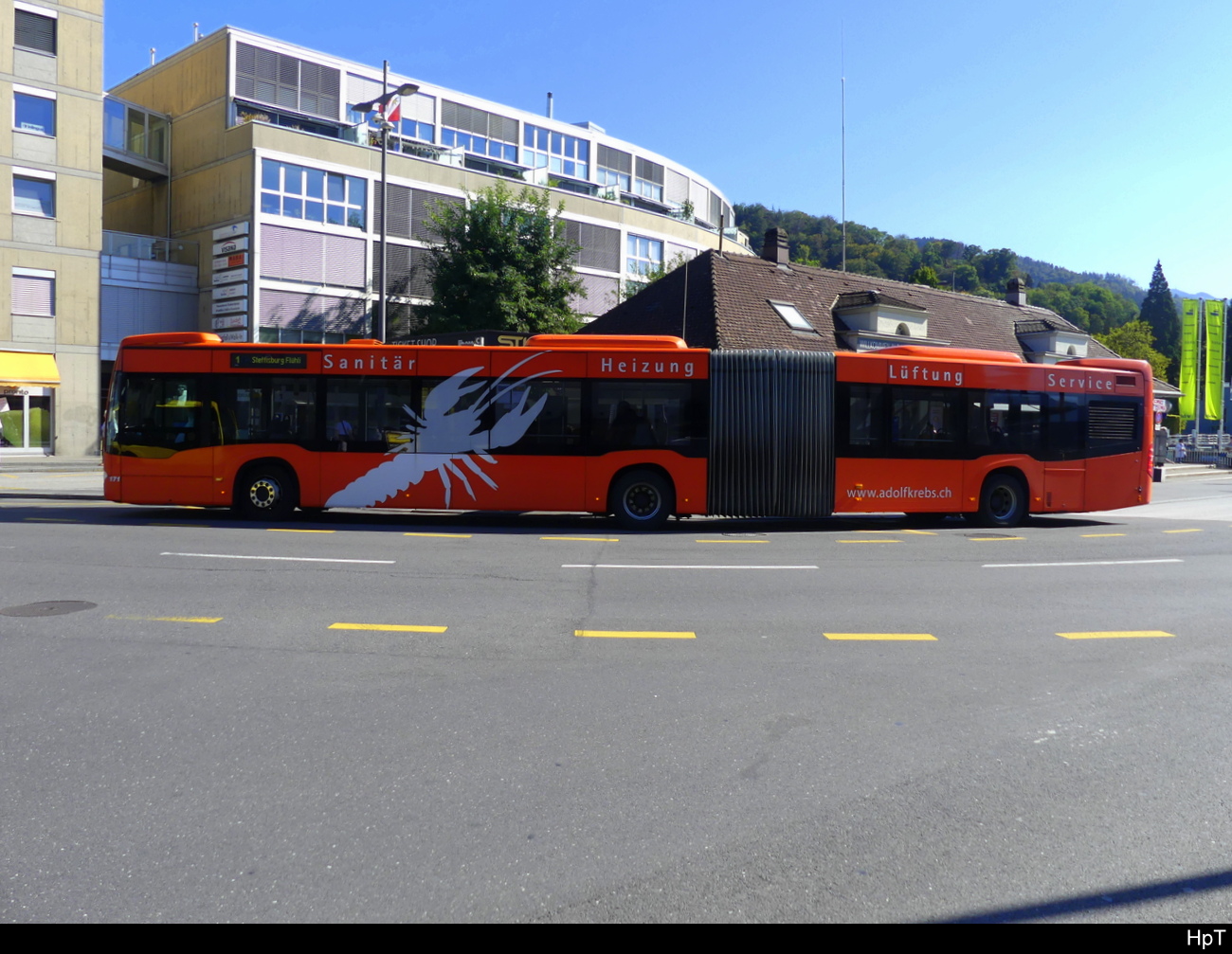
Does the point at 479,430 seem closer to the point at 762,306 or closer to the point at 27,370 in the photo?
the point at 762,306

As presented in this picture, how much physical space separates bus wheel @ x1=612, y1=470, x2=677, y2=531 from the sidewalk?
1145 cm

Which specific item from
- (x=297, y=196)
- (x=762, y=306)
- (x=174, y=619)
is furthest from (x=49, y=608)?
(x=297, y=196)

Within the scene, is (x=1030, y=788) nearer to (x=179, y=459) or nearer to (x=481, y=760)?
(x=481, y=760)

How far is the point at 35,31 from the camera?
35250 millimetres

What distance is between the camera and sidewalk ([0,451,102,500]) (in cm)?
2106

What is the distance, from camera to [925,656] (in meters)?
7.29

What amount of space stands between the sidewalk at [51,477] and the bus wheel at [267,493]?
19.4 feet

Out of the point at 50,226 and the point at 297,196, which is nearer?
the point at 50,226

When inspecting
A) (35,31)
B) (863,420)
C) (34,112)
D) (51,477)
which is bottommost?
(51,477)

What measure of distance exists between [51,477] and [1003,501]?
2424 cm

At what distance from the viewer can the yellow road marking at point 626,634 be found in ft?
25.7

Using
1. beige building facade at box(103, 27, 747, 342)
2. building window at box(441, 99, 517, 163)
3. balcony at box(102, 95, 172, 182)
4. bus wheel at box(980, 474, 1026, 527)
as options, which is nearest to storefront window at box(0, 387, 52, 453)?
beige building facade at box(103, 27, 747, 342)

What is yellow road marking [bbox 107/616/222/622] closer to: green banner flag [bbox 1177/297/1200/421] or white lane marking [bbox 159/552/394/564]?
white lane marking [bbox 159/552/394/564]

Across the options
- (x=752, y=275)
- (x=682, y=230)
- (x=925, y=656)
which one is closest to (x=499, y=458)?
(x=925, y=656)
